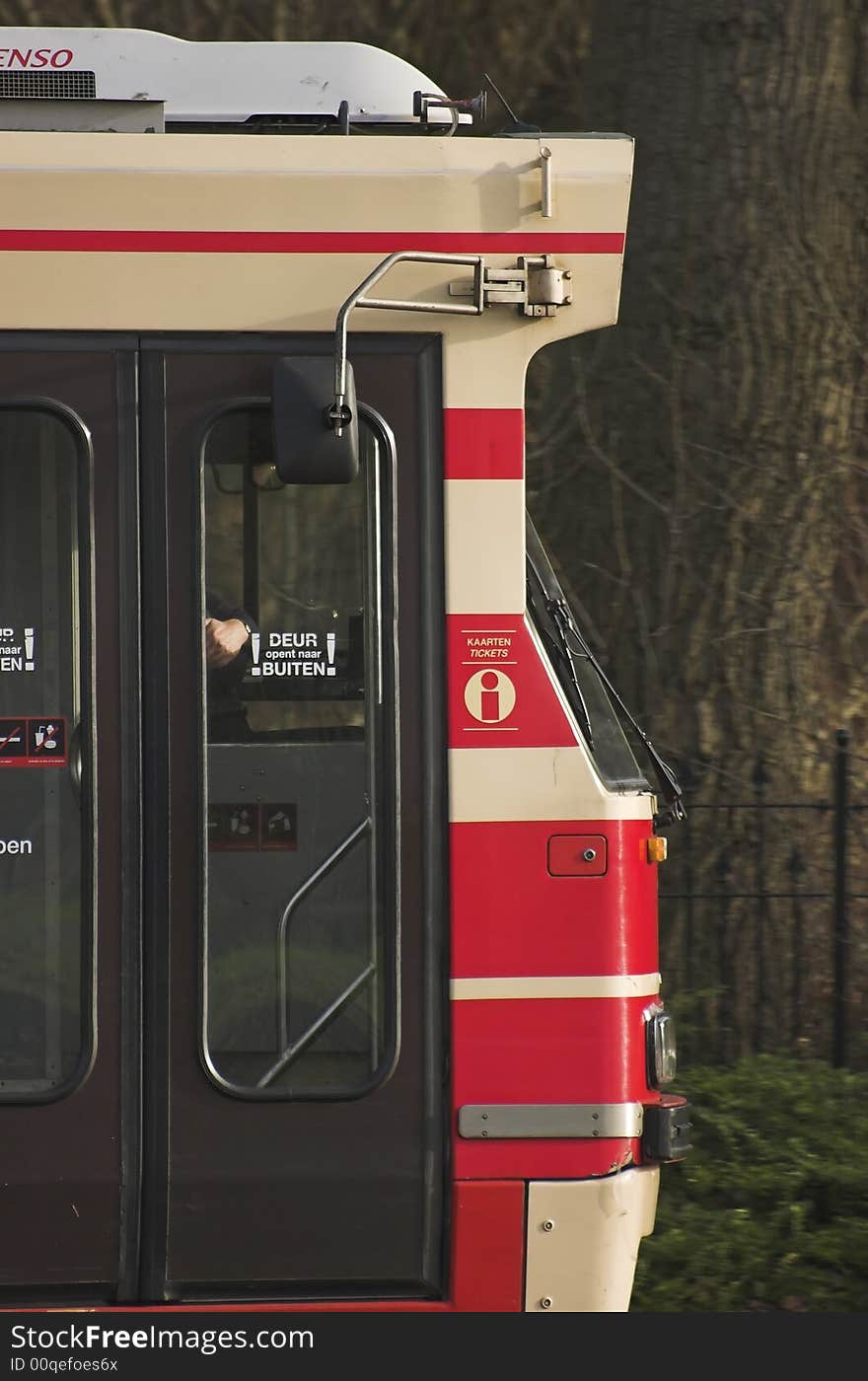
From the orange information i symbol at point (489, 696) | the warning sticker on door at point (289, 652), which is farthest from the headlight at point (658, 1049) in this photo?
the warning sticker on door at point (289, 652)

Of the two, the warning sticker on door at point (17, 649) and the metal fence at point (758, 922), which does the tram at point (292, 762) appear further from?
the metal fence at point (758, 922)

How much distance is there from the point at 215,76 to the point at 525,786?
1.84 meters

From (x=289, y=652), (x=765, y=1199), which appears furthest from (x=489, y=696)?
(x=765, y=1199)

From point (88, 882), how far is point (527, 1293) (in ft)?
4.46

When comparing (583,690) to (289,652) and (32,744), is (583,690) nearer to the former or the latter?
(289,652)

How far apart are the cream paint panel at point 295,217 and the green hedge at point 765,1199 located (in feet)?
10.0

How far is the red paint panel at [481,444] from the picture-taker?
391 cm

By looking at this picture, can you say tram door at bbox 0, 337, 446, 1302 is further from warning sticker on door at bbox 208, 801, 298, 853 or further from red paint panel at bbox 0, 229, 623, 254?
red paint panel at bbox 0, 229, 623, 254

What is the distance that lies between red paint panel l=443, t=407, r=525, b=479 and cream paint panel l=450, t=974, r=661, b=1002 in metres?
1.15

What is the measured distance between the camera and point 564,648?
4.03 metres

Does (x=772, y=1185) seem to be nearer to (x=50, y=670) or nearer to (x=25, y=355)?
(x=50, y=670)

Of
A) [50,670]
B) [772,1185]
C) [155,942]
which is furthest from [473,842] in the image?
[772,1185]

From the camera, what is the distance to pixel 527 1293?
12.7ft

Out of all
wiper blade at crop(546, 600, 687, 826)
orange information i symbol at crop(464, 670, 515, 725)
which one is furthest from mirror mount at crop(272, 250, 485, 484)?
wiper blade at crop(546, 600, 687, 826)
